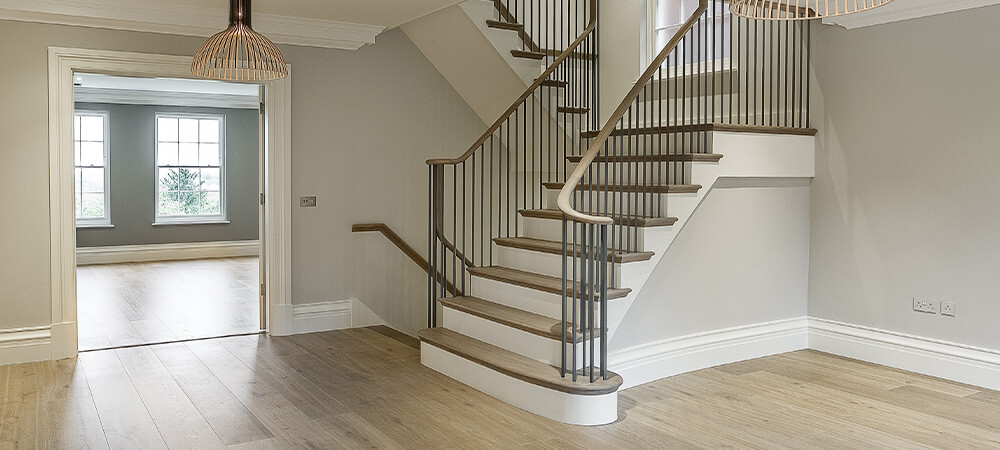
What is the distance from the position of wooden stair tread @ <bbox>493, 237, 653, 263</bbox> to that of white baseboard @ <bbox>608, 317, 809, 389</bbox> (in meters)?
0.53

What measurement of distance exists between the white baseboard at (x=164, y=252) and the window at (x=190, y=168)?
37cm

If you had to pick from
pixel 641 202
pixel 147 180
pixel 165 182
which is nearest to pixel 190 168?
pixel 165 182

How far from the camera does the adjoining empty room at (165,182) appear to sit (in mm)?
10227

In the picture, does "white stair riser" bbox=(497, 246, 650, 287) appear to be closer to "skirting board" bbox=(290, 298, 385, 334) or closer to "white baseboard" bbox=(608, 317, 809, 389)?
"white baseboard" bbox=(608, 317, 809, 389)

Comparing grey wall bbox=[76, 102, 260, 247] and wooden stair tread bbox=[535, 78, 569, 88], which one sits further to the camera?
grey wall bbox=[76, 102, 260, 247]

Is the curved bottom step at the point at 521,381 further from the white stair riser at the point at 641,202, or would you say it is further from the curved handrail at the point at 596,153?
the white stair riser at the point at 641,202

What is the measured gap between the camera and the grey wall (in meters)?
11.1

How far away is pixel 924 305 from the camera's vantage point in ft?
15.6

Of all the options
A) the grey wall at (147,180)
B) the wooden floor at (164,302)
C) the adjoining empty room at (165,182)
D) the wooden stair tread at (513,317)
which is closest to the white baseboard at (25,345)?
the wooden floor at (164,302)

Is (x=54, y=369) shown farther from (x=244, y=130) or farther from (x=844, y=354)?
(x=244, y=130)

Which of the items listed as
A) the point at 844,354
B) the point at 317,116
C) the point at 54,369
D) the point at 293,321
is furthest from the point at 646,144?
the point at 54,369

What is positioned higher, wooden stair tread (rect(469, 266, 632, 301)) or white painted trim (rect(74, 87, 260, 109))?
white painted trim (rect(74, 87, 260, 109))

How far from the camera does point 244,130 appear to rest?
1202 centimetres

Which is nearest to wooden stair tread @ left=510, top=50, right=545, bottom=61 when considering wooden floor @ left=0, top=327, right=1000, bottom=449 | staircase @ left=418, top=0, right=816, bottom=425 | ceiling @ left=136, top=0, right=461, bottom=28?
staircase @ left=418, top=0, right=816, bottom=425
